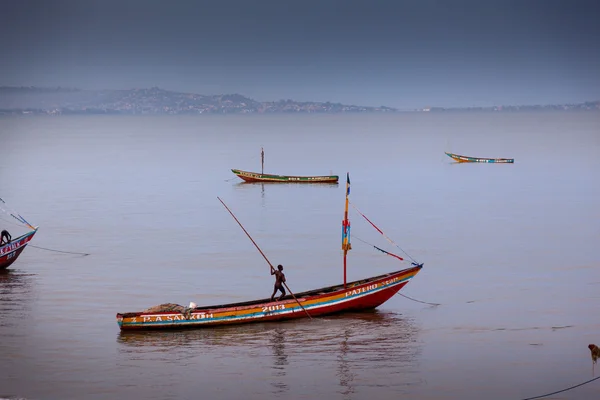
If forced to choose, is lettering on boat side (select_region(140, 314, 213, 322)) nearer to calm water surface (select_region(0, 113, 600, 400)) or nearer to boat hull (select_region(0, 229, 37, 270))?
calm water surface (select_region(0, 113, 600, 400))

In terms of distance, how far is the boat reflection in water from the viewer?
2856 cm

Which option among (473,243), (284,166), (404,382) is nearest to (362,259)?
(473,243)

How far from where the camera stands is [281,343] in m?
31.9

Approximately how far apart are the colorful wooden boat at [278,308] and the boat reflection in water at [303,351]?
0.34 meters

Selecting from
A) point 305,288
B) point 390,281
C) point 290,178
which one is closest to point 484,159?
point 290,178

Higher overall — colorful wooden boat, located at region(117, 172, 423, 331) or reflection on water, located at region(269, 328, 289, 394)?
colorful wooden boat, located at region(117, 172, 423, 331)

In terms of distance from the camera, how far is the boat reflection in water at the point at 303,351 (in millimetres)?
28562

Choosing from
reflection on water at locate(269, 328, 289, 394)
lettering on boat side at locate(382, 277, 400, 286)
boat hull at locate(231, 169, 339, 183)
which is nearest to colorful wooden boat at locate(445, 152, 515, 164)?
boat hull at locate(231, 169, 339, 183)

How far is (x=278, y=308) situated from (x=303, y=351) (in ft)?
8.67

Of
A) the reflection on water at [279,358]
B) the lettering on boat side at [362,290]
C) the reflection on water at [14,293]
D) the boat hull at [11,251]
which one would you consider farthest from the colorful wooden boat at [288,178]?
the reflection on water at [279,358]

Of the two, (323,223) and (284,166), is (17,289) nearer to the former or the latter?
(323,223)

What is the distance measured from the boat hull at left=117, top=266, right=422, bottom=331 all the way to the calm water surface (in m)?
0.38

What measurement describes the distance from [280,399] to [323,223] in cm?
3441

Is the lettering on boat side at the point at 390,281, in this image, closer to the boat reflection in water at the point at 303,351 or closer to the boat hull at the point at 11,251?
the boat reflection in water at the point at 303,351
